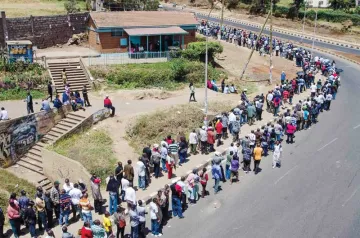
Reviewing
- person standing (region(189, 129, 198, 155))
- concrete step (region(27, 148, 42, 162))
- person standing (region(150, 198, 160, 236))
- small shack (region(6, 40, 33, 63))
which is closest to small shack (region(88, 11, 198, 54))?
small shack (region(6, 40, 33, 63))

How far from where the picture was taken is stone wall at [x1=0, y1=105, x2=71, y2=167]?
71.8ft

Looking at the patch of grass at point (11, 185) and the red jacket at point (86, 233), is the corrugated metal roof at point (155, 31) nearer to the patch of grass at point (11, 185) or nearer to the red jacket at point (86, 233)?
the patch of grass at point (11, 185)

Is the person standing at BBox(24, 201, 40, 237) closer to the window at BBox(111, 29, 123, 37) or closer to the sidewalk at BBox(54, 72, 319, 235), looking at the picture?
the sidewalk at BBox(54, 72, 319, 235)

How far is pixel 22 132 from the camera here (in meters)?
22.6

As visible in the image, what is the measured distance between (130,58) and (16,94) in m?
9.82

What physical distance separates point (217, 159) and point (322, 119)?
11.3m

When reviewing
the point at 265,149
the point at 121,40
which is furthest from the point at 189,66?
the point at 265,149

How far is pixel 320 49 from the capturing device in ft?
164

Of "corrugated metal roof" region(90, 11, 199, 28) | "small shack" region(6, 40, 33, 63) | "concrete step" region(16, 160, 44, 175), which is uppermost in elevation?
"corrugated metal roof" region(90, 11, 199, 28)

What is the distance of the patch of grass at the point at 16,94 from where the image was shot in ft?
87.9

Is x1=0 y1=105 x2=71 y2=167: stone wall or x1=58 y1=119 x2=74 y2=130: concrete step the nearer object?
x1=0 y1=105 x2=71 y2=167: stone wall

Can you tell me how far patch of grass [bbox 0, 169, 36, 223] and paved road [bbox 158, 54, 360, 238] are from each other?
774 centimetres

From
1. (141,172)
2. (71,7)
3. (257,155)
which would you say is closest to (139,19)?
(71,7)

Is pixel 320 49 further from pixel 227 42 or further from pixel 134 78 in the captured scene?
pixel 134 78
